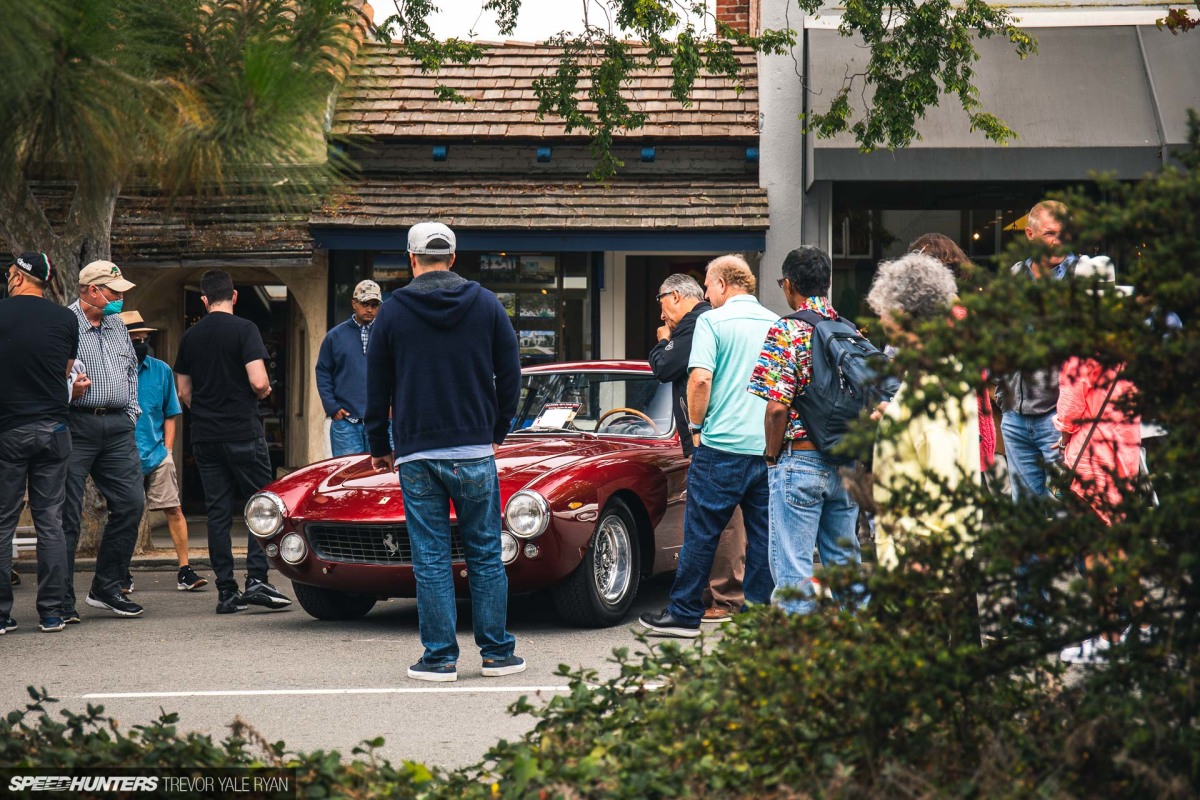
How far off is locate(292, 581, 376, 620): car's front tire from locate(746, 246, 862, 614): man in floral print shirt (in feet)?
9.11

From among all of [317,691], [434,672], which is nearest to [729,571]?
[434,672]

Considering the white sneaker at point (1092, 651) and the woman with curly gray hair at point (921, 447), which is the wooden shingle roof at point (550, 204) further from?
the white sneaker at point (1092, 651)

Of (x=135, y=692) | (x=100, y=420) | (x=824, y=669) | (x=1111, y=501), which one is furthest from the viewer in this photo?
(x=100, y=420)

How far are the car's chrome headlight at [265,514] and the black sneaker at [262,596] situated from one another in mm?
839

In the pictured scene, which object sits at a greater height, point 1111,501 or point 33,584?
point 1111,501

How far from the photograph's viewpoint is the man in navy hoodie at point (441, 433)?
5.62m

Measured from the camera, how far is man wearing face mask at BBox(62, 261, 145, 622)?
7.64 metres

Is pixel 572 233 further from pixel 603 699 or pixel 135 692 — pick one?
pixel 603 699

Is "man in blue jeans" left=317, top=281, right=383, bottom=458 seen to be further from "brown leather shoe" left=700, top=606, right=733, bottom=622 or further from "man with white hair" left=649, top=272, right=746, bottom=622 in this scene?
"brown leather shoe" left=700, top=606, right=733, bottom=622

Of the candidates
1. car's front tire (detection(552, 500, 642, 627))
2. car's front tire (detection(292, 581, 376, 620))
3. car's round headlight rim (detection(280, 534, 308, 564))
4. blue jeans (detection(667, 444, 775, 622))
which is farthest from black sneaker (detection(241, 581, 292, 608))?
blue jeans (detection(667, 444, 775, 622))

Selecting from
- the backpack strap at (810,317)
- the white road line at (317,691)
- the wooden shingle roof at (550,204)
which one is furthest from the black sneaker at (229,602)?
the wooden shingle roof at (550,204)

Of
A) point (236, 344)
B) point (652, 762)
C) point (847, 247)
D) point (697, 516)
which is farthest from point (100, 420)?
point (847, 247)

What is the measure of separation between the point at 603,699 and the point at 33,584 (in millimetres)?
7087

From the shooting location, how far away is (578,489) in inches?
265
